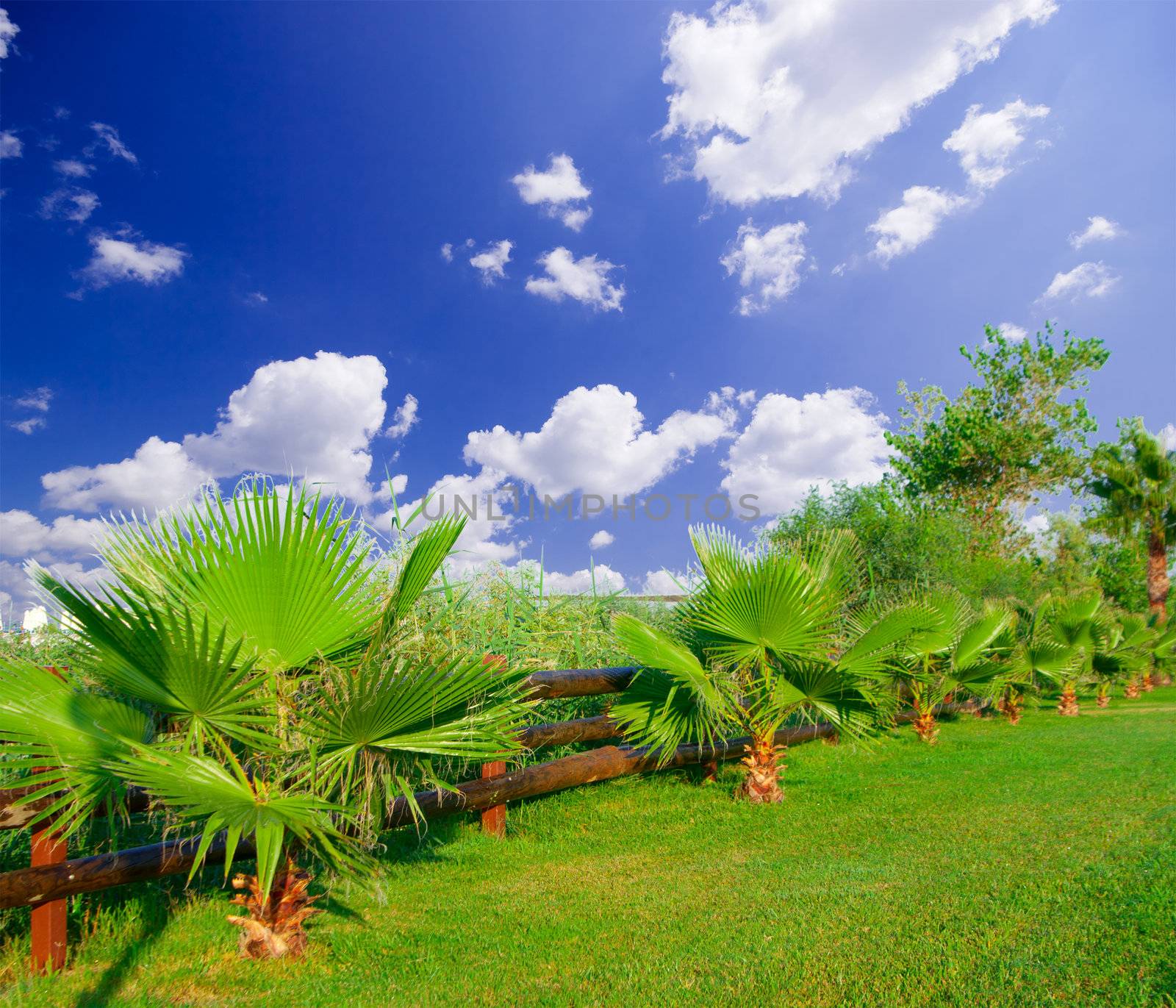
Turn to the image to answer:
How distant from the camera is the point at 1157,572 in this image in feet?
76.0

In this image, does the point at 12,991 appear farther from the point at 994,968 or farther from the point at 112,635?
the point at 994,968

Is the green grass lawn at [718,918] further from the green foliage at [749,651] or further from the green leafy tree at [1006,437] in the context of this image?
the green leafy tree at [1006,437]

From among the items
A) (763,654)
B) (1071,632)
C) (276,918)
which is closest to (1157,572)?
(1071,632)

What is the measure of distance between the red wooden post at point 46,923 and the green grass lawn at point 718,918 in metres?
0.09

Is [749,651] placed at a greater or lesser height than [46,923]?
greater

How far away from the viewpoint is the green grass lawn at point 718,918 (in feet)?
10.4

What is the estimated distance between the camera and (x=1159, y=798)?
20.4 ft

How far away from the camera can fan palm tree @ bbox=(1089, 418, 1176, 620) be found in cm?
2289

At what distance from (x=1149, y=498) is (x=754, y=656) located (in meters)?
23.5

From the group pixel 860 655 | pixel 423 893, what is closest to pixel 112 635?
pixel 423 893

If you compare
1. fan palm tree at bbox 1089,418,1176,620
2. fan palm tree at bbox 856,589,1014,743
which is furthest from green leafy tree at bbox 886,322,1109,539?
fan palm tree at bbox 856,589,1014,743

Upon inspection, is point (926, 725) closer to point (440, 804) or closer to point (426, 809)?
point (426, 809)

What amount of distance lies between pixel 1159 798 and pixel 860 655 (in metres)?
2.91

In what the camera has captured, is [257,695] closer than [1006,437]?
Yes
